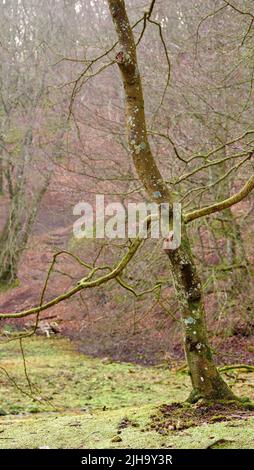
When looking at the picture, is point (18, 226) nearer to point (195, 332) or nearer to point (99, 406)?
point (99, 406)

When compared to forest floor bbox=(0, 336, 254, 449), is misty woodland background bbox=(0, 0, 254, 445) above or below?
above

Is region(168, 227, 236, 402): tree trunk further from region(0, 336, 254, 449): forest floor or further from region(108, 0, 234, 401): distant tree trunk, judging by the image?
region(0, 336, 254, 449): forest floor

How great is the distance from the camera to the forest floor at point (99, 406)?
151 inches

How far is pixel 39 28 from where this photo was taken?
19469mm

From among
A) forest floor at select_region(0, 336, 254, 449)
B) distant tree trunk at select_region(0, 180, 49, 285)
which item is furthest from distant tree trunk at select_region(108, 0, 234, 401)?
distant tree trunk at select_region(0, 180, 49, 285)

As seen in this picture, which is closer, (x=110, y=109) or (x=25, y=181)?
(x=110, y=109)

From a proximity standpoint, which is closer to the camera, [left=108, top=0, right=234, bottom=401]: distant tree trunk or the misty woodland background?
[left=108, top=0, right=234, bottom=401]: distant tree trunk

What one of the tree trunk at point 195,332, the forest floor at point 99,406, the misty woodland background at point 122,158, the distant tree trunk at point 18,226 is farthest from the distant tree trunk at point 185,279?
the distant tree trunk at point 18,226

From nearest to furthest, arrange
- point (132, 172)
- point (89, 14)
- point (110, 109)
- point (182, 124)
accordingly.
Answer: point (182, 124), point (132, 172), point (110, 109), point (89, 14)

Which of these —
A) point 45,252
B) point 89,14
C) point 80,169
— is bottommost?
point 45,252

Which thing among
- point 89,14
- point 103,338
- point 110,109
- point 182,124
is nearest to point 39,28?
point 89,14

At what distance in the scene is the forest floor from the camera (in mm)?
3834

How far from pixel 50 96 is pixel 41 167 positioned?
2.11 meters

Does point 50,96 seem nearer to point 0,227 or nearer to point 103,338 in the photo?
point 0,227
